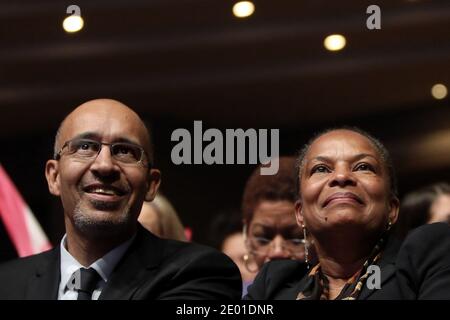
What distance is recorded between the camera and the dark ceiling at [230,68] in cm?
328

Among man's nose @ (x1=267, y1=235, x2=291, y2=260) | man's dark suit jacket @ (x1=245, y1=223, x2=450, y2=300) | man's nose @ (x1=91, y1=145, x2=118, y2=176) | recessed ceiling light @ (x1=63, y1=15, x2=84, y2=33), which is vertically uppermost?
recessed ceiling light @ (x1=63, y1=15, x2=84, y2=33)

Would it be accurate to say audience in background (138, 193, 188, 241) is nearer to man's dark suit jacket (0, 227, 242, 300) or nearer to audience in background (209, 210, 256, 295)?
audience in background (209, 210, 256, 295)

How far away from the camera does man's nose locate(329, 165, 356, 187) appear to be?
2025 millimetres

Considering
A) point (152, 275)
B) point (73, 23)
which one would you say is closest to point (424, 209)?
point (152, 275)

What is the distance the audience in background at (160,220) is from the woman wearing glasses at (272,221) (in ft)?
0.73

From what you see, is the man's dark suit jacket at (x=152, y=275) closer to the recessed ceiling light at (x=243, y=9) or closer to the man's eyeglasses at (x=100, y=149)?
the man's eyeglasses at (x=100, y=149)

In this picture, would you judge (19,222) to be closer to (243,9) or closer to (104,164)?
(243,9)

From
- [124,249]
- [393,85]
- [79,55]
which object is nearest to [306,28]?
[393,85]

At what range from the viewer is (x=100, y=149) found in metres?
2.07

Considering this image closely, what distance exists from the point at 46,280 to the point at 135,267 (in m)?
0.20

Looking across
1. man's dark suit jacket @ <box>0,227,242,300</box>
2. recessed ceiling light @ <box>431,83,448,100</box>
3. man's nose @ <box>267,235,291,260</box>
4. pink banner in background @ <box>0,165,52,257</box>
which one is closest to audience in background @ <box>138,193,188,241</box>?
man's nose @ <box>267,235,291,260</box>

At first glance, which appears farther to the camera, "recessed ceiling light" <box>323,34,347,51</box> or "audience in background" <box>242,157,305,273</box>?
"recessed ceiling light" <box>323,34,347,51</box>
